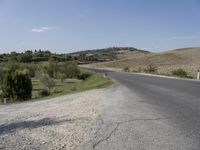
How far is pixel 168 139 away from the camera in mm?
5961

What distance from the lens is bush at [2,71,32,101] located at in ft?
98.8

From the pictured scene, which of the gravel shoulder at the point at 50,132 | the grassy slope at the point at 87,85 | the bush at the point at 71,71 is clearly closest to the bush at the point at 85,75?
the bush at the point at 71,71

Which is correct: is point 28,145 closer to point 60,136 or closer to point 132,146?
point 60,136

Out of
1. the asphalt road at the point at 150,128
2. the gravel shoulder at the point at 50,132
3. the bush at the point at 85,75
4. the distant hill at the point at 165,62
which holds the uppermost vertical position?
the asphalt road at the point at 150,128

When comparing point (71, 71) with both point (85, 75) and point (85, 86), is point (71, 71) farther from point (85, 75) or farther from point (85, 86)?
point (85, 86)

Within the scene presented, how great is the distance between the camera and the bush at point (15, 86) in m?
30.1

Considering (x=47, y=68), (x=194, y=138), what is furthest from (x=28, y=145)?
(x=47, y=68)

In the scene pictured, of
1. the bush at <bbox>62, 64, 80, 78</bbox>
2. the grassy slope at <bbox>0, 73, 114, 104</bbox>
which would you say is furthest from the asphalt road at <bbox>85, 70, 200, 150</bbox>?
the bush at <bbox>62, 64, 80, 78</bbox>

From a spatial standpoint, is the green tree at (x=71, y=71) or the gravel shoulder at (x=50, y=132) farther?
the green tree at (x=71, y=71)

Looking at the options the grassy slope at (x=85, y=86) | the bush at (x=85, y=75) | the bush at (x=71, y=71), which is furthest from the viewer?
the bush at (x=71, y=71)

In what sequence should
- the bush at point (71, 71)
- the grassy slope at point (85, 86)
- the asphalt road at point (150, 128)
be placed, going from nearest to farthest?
the asphalt road at point (150, 128)
the grassy slope at point (85, 86)
the bush at point (71, 71)

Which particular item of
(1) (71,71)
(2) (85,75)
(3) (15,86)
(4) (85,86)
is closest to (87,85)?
(4) (85,86)

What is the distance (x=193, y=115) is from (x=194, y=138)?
2563 millimetres

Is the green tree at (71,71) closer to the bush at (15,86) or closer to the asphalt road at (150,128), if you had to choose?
the bush at (15,86)
